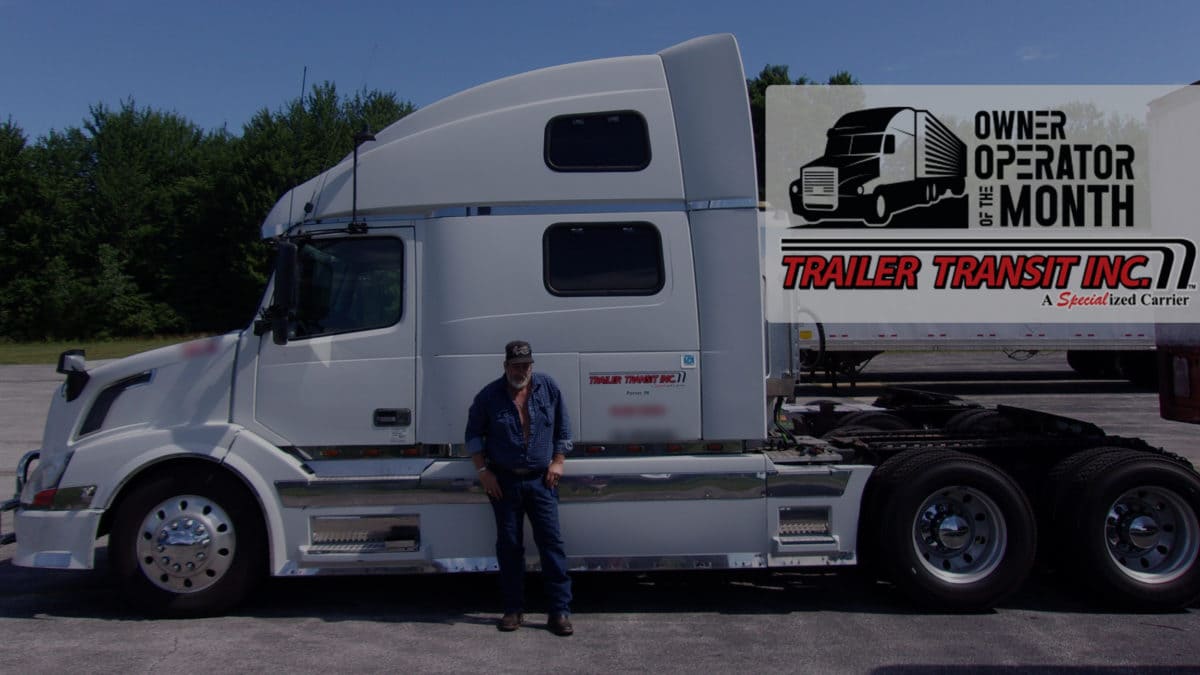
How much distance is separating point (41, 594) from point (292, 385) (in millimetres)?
2429

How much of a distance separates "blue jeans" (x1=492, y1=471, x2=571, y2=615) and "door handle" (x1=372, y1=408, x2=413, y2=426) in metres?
0.72

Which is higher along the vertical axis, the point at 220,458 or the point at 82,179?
the point at 82,179

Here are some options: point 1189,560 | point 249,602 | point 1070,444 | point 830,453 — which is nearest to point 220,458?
point 249,602

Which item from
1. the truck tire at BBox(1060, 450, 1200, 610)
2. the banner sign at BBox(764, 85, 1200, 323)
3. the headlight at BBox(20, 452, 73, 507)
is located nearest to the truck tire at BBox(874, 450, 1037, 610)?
the truck tire at BBox(1060, 450, 1200, 610)

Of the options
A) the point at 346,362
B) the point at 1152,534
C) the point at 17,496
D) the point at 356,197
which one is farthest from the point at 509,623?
the point at 1152,534

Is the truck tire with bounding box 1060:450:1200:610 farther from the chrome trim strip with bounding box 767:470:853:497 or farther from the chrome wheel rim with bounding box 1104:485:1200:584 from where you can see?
the chrome trim strip with bounding box 767:470:853:497

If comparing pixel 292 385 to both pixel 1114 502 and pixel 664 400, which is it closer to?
pixel 664 400

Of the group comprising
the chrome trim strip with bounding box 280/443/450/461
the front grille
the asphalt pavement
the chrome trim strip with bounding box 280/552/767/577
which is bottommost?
the asphalt pavement

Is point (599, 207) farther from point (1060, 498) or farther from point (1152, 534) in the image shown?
point (1152, 534)

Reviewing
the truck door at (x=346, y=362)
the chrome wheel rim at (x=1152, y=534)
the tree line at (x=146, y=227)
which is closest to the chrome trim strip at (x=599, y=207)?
the truck door at (x=346, y=362)

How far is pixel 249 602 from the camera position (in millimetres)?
6008

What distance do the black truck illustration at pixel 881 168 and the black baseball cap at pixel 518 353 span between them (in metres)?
12.5

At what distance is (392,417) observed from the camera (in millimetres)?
5688

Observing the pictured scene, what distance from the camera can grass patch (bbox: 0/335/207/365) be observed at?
3109 cm
